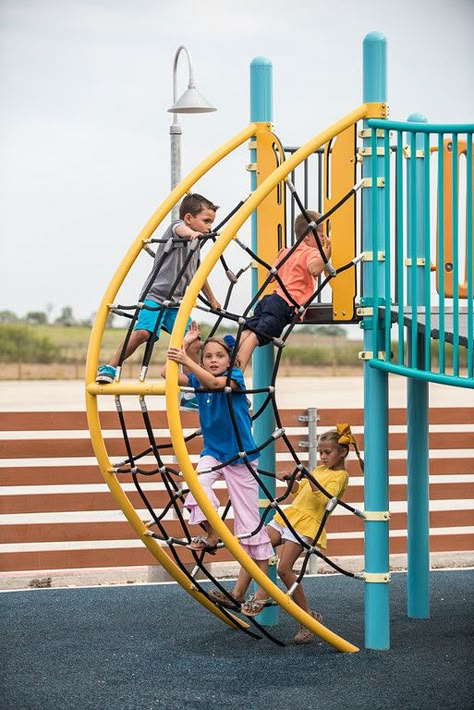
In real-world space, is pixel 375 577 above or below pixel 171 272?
below

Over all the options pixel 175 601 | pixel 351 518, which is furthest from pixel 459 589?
pixel 175 601

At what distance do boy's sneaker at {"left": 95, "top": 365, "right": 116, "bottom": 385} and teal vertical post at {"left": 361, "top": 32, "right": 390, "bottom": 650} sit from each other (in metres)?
1.20

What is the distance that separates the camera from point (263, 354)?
6.34 meters

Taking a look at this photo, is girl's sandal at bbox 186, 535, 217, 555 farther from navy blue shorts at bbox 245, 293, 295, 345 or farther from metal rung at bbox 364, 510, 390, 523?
navy blue shorts at bbox 245, 293, 295, 345

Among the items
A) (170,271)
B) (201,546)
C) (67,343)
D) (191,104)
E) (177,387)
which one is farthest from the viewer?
(67,343)

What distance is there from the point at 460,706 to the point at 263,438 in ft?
6.42

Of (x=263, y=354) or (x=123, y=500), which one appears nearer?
(x=123, y=500)

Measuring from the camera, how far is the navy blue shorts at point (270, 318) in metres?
5.44

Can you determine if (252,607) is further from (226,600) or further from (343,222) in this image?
(343,222)

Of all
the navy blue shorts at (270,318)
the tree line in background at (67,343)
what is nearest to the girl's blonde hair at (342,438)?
the navy blue shorts at (270,318)

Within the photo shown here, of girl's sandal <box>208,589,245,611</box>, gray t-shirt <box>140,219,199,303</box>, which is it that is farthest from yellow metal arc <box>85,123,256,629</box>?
girl's sandal <box>208,589,245,611</box>

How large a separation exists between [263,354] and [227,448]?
0.86m

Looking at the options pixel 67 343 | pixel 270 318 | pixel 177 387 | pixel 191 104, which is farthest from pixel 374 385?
pixel 67 343

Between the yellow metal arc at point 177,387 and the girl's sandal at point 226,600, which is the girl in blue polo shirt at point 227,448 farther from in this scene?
the yellow metal arc at point 177,387
